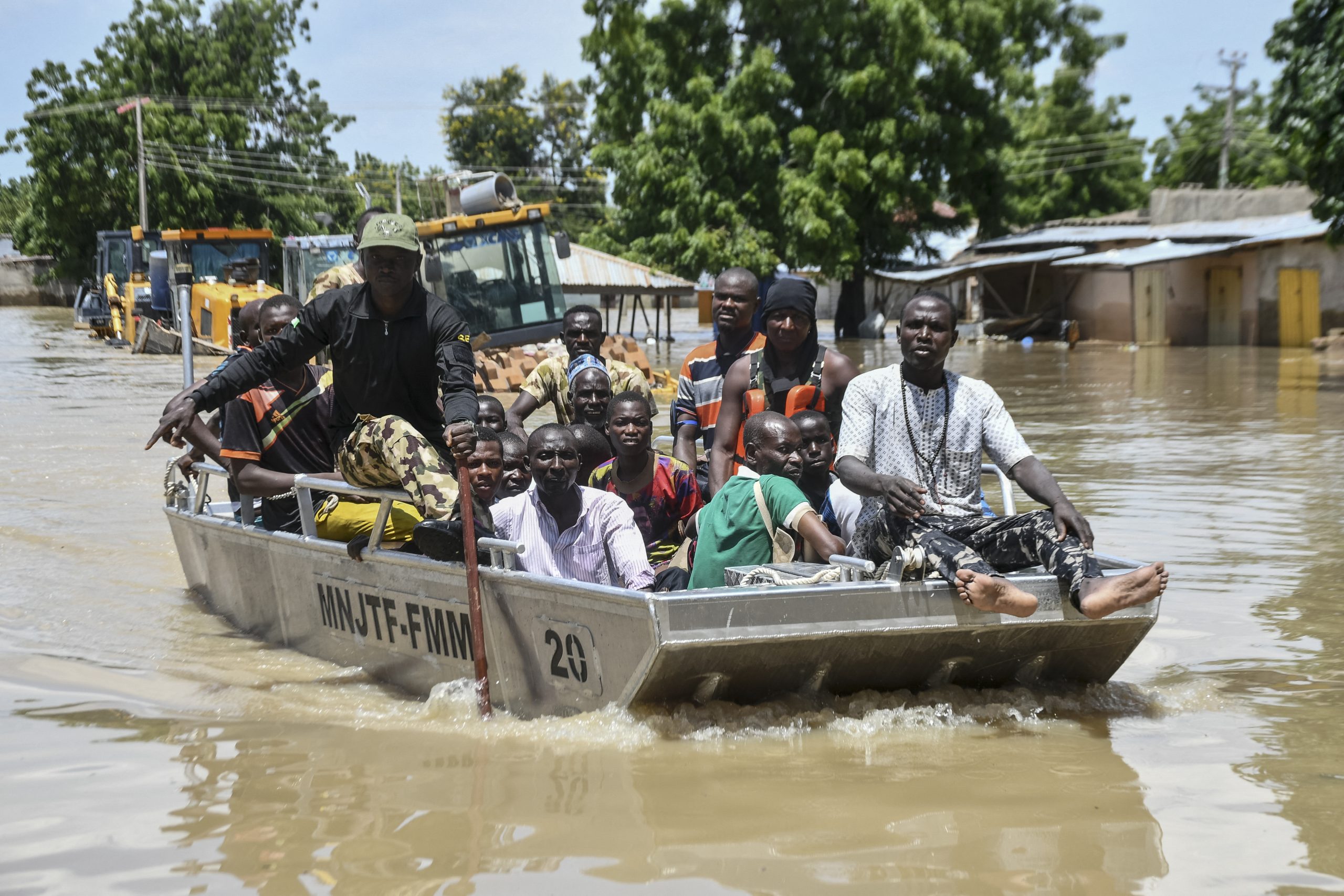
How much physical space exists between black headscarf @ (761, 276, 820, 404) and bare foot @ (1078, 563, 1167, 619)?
1.97 m

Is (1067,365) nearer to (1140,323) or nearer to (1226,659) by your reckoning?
(1140,323)

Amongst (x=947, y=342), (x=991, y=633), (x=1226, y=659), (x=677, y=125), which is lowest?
(x=1226, y=659)

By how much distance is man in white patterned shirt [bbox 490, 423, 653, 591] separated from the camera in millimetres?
5176

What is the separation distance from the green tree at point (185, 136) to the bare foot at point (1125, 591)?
A: 147 ft

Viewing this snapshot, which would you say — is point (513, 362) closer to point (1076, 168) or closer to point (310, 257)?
point (310, 257)

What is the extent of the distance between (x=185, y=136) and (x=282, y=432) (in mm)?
44689

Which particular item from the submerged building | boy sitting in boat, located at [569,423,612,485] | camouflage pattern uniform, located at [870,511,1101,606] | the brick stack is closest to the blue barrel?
the brick stack

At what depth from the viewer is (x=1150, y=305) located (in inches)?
1226

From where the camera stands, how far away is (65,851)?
12.8 feet

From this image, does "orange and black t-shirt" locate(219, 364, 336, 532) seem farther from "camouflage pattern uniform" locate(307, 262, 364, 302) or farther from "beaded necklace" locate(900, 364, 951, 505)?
"camouflage pattern uniform" locate(307, 262, 364, 302)

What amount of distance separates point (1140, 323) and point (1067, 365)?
6968 mm

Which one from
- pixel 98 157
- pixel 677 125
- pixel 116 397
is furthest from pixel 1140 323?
pixel 98 157

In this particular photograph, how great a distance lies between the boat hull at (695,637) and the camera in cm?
443

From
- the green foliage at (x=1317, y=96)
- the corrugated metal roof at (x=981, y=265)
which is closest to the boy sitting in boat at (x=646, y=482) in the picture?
the green foliage at (x=1317, y=96)
